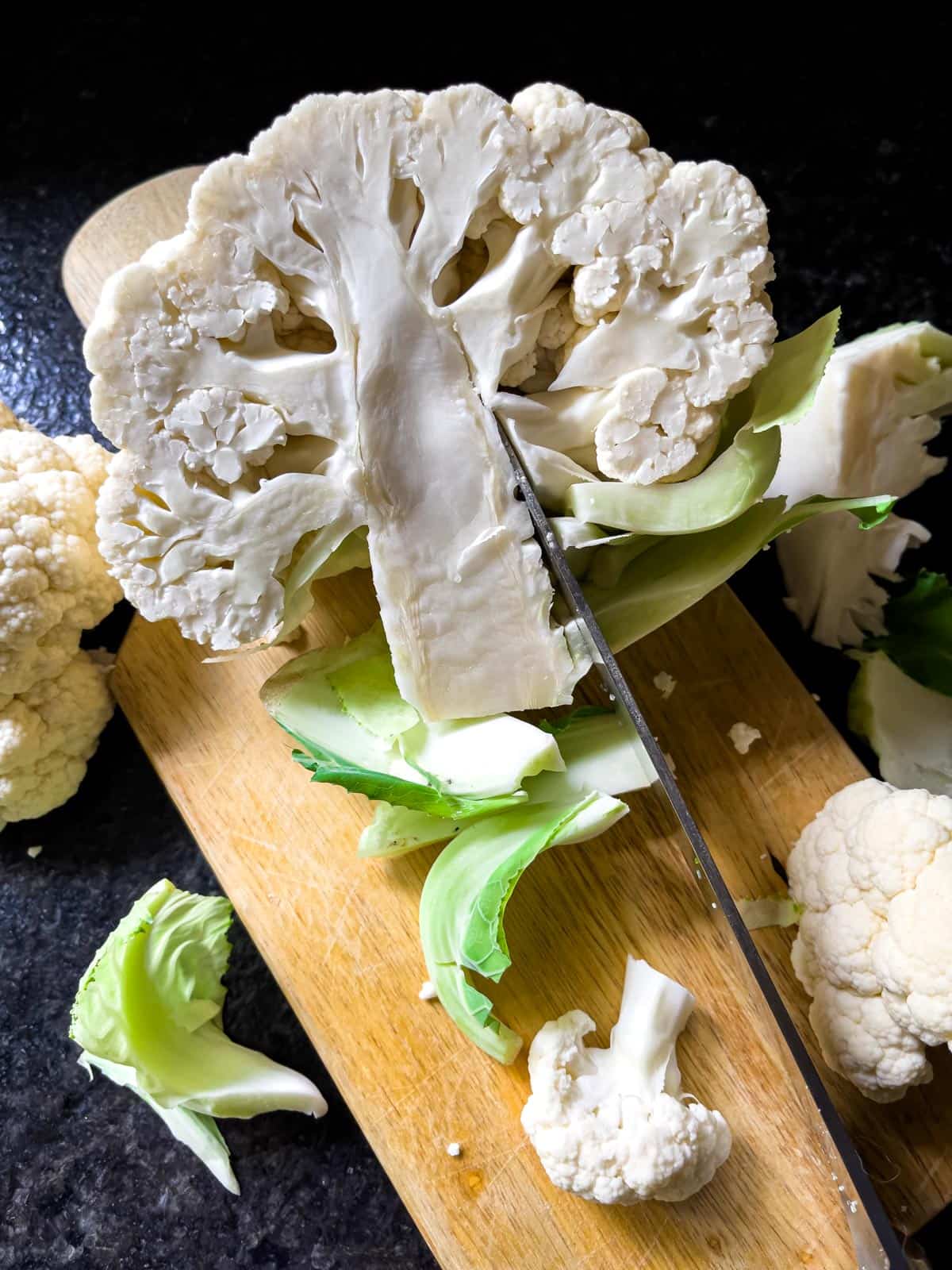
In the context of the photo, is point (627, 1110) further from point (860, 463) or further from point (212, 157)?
point (212, 157)

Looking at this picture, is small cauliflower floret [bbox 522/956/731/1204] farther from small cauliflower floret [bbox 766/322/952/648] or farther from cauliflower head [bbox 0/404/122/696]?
cauliflower head [bbox 0/404/122/696]

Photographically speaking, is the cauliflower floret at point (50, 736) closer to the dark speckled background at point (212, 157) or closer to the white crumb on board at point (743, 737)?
the dark speckled background at point (212, 157)

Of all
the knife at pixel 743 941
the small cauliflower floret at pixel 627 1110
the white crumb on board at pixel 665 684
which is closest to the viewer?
the knife at pixel 743 941

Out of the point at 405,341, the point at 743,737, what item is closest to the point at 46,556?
the point at 405,341

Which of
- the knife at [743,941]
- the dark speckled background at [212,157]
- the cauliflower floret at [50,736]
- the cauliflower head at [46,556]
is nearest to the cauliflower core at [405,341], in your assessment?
the knife at [743,941]

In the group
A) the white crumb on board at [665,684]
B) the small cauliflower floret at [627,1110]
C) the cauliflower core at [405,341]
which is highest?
the cauliflower core at [405,341]

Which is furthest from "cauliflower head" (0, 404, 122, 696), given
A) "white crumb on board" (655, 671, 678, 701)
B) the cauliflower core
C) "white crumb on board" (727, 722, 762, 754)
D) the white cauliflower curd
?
"white crumb on board" (727, 722, 762, 754)


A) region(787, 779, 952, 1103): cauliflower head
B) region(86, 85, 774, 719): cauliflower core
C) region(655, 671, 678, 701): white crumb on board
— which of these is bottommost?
region(787, 779, 952, 1103): cauliflower head
